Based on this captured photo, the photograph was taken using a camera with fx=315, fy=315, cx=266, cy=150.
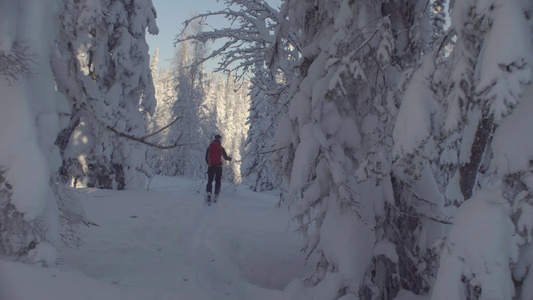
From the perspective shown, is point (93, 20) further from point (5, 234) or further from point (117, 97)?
point (117, 97)

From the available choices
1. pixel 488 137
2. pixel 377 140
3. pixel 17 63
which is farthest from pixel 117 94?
pixel 488 137

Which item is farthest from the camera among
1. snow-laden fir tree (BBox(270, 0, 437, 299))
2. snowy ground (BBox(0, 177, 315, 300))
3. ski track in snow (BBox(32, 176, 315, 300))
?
ski track in snow (BBox(32, 176, 315, 300))

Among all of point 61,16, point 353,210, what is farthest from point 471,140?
point 61,16

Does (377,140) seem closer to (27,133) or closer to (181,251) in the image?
(27,133)

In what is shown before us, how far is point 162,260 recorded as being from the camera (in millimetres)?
4270

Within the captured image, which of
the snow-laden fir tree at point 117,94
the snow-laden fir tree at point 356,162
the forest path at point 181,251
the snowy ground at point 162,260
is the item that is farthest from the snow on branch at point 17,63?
the snow-laden fir tree at point 117,94

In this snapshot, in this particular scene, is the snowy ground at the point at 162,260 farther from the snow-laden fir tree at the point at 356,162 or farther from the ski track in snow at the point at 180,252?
the snow-laden fir tree at the point at 356,162

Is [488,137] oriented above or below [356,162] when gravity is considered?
above

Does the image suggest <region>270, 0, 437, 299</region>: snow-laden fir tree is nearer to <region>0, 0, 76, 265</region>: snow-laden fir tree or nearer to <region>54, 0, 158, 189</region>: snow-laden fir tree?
<region>0, 0, 76, 265</region>: snow-laden fir tree

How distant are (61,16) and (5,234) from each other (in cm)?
228

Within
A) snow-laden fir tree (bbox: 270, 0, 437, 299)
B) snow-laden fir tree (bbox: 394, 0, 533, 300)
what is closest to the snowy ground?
snow-laden fir tree (bbox: 270, 0, 437, 299)

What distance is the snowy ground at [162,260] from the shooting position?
2.60 metres

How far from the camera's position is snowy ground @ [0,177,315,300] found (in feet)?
8.54

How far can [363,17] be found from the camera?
3326 mm
